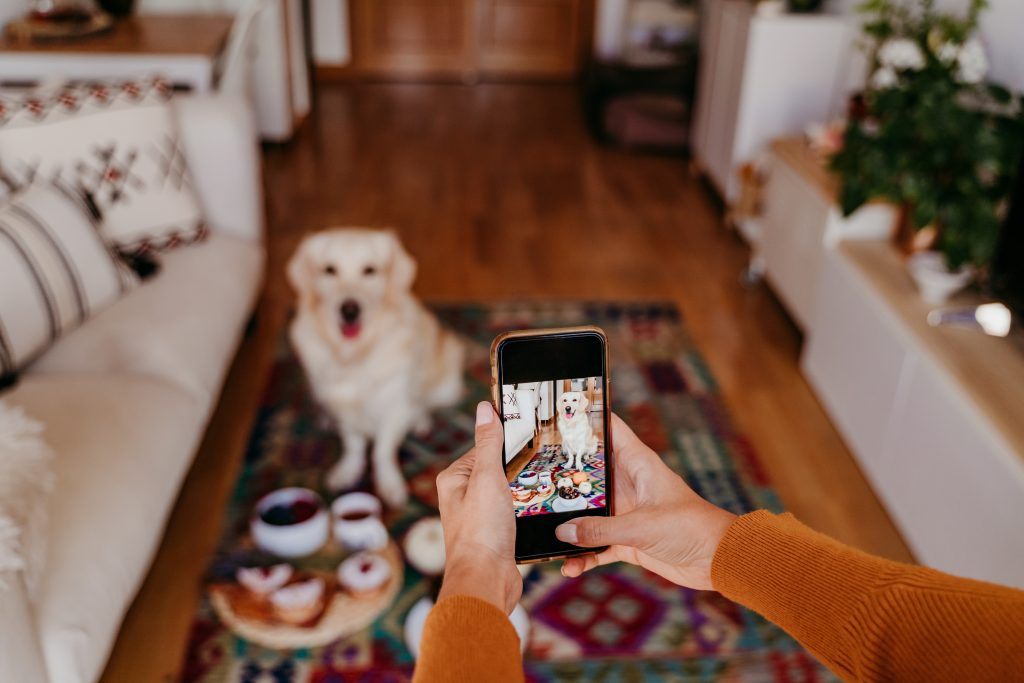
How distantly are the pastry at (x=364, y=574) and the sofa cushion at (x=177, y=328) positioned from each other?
0.52 metres

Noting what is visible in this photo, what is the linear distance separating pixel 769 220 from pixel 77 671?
264 cm

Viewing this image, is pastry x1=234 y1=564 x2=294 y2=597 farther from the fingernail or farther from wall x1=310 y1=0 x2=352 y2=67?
wall x1=310 y1=0 x2=352 y2=67

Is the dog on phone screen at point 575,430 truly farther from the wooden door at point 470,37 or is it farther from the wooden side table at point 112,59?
the wooden door at point 470,37

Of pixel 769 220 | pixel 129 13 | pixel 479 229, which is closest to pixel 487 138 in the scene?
pixel 479 229

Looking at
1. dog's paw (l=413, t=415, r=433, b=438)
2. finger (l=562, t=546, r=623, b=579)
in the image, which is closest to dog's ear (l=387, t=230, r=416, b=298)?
dog's paw (l=413, t=415, r=433, b=438)

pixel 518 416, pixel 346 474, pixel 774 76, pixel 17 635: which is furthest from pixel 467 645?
pixel 774 76

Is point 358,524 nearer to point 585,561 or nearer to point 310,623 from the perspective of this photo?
point 310,623

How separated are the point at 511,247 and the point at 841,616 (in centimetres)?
289

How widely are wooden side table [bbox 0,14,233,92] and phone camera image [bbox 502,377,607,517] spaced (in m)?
2.91

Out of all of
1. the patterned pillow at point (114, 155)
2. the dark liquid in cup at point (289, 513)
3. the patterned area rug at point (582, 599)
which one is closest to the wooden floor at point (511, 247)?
the patterned area rug at point (582, 599)

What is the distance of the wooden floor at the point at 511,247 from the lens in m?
1.97

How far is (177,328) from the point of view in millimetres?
1941

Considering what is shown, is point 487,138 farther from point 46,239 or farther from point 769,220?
point 46,239

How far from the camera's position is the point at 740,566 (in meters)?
0.88
